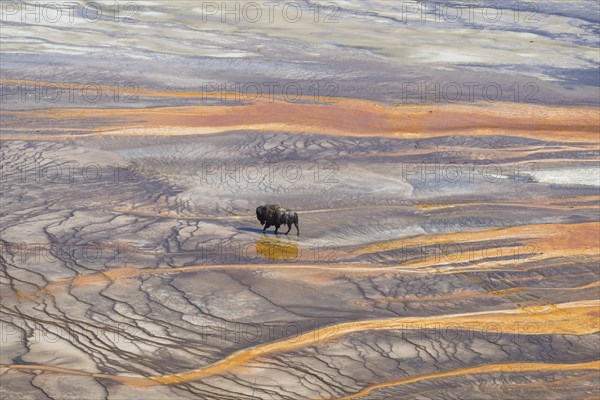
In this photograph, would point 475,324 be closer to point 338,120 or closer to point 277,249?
point 277,249

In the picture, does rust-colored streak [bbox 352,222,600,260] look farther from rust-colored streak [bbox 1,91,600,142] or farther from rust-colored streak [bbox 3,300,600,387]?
rust-colored streak [bbox 1,91,600,142]

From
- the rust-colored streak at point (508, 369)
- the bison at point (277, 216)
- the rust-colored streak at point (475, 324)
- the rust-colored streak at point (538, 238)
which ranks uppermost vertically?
the bison at point (277, 216)

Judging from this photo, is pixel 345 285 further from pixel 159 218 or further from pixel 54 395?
pixel 54 395

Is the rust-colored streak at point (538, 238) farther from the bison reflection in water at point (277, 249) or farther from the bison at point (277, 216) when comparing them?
the bison at point (277, 216)

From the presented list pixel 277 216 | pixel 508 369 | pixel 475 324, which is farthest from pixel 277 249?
pixel 508 369

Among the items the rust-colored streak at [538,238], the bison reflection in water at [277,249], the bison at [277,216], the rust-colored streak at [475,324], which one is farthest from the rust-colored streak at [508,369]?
the bison at [277,216]

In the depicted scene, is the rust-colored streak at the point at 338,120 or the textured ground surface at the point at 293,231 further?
the rust-colored streak at the point at 338,120

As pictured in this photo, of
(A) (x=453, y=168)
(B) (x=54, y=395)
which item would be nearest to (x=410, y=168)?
(A) (x=453, y=168)

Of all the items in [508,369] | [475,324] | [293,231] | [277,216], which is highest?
[277,216]
